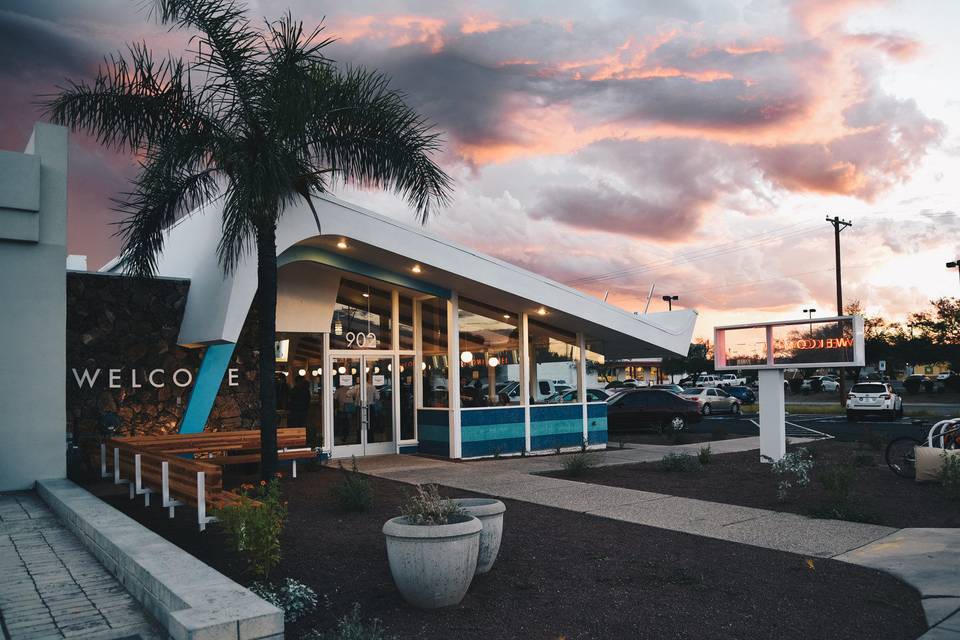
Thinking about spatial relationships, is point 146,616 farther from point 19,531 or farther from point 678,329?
point 678,329

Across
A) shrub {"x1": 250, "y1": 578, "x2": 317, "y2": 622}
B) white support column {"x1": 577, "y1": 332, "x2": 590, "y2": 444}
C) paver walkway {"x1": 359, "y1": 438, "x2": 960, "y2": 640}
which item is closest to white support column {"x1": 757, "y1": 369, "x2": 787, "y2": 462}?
paver walkway {"x1": 359, "y1": 438, "x2": 960, "y2": 640}

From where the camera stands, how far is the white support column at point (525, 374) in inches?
691

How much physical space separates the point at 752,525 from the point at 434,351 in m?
9.62

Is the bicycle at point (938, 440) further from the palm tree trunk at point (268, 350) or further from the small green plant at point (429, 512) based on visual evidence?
the palm tree trunk at point (268, 350)

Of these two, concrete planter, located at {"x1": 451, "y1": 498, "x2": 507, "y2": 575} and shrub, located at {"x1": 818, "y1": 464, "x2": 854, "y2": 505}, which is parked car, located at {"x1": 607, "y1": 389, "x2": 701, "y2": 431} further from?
concrete planter, located at {"x1": 451, "y1": 498, "x2": 507, "y2": 575}

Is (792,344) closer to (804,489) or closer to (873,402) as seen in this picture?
(804,489)

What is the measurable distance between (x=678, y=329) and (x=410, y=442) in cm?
691

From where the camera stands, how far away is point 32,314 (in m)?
11.1

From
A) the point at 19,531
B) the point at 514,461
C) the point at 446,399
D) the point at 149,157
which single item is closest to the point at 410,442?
the point at 446,399

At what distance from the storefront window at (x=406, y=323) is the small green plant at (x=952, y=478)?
10.9 meters

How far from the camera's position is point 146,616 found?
17.9 feet

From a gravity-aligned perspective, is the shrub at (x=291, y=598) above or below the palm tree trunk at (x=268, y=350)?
below

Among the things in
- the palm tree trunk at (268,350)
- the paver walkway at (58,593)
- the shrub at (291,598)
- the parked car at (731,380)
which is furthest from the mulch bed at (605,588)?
the parked car at (731,380)

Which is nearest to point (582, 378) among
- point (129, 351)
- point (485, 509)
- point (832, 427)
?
point (129, 351)
